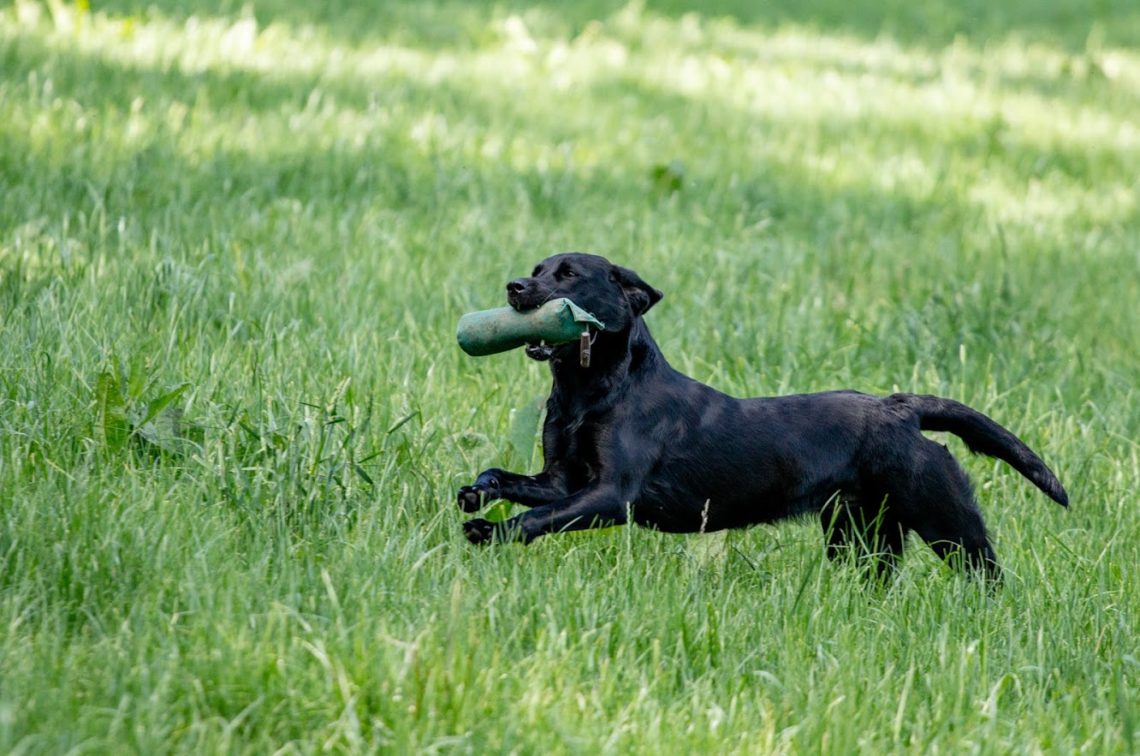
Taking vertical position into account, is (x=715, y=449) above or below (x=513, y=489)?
above

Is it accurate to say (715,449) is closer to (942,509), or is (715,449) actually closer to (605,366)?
(605,366)

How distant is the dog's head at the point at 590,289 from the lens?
12.3 ft

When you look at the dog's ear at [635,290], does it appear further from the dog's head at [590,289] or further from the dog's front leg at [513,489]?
the dog's front leg at [513,489]

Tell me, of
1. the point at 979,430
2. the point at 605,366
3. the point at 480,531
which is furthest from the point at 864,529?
the point at 480,531

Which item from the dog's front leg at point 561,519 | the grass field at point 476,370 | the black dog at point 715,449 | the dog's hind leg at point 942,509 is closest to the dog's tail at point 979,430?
the black dog at point 715,449

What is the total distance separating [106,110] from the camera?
7.07 metres

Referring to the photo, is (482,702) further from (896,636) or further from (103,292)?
(103,292)

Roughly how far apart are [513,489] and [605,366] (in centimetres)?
43

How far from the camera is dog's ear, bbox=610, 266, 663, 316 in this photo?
12.8 ft

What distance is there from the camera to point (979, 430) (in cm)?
405

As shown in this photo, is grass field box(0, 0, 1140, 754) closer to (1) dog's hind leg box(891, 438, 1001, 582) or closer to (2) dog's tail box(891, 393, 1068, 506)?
(1) dog's hind leg box(891, 438, 1001, 582)

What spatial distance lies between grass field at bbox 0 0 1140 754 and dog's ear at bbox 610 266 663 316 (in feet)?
1.61

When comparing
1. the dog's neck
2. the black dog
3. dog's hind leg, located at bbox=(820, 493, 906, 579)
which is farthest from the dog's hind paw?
dog's hind leg, located at bbox=(820, 493, 906, 579)

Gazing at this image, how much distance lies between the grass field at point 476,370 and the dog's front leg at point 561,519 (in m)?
0.08
